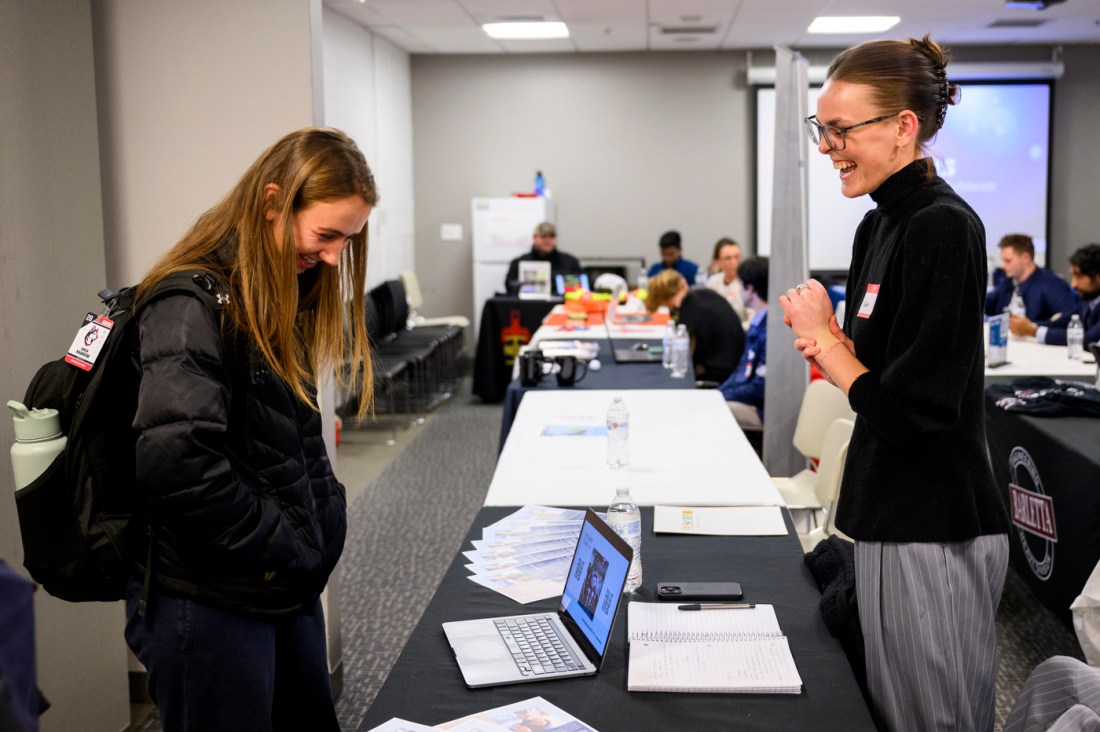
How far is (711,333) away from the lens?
5367 millimetres

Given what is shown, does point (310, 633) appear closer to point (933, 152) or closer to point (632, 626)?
point (632, 626)

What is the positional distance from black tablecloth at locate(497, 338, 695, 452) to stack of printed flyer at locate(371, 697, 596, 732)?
8.23 ft

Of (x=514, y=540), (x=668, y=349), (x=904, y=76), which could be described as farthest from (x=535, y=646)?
(x=668, y=349)

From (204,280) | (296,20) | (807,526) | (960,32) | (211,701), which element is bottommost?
(807,526)

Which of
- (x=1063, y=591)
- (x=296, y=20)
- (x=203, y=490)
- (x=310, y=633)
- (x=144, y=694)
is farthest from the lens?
(x=1063, y=591)

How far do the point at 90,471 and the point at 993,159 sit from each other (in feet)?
31.8

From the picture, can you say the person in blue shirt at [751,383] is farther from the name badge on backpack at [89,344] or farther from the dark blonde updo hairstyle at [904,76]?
the name badge on backpack at [89,344]

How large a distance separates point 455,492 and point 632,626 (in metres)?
3.71

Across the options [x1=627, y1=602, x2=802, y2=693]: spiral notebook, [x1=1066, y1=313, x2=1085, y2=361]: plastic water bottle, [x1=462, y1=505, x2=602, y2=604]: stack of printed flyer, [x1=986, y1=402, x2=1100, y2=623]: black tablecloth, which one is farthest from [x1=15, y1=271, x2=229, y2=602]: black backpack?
[x1=1066, y1=313, x2=1085, y2=361]: plastic water bottle

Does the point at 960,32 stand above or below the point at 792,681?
above

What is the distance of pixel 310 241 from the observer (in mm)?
1598

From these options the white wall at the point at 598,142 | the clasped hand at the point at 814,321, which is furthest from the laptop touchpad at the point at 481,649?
the white wall at the point at 598,142

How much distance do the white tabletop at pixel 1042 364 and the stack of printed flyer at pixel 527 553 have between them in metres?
2.97

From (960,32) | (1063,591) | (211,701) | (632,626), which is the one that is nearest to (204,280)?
(211,701)
